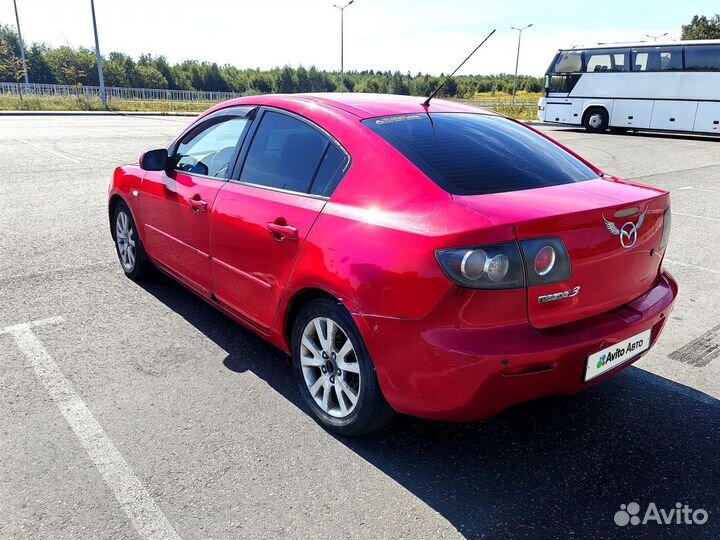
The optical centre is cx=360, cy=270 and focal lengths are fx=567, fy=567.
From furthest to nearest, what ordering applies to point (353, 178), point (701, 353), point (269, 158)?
point (701, 353)
point (269, 158)
point (353, 178)

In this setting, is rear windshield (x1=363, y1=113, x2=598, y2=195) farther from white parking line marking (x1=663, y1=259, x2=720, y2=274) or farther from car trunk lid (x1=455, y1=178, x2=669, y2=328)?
white parking line marking (x1=663, y1=259, x2=720, y2=274)

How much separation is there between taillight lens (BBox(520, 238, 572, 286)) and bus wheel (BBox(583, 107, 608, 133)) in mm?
24361

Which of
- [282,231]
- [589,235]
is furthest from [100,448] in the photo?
[589,235]

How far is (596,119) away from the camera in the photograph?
24172mm

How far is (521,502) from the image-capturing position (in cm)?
236

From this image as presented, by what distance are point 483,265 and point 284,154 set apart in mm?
1439

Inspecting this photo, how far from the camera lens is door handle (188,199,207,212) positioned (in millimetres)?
3525

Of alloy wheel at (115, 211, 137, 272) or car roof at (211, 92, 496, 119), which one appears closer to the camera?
car roof at (211, 92, 496, 119)

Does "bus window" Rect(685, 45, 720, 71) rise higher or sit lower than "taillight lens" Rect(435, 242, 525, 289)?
higher

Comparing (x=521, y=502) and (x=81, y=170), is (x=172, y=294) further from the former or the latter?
(x=81, y=170)

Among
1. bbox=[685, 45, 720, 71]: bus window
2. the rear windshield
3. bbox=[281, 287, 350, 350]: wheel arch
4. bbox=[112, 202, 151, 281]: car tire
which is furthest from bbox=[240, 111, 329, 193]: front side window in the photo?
bbox=[685, 45, 720, 71]: bus window

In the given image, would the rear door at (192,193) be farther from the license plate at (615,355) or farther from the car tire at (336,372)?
the license plate at (615,355)

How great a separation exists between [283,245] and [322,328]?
1.52ft

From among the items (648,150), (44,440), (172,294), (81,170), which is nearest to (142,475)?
(44,440)
